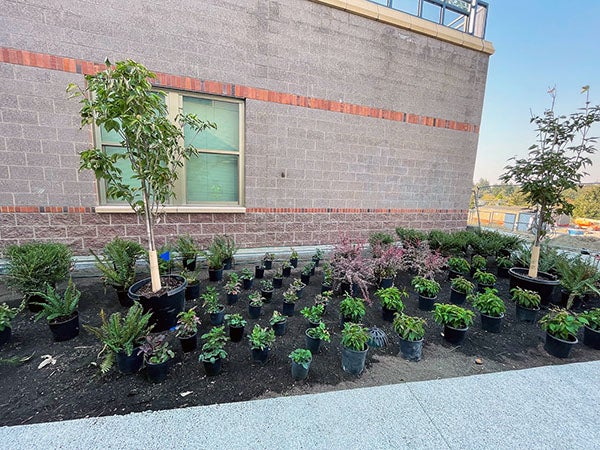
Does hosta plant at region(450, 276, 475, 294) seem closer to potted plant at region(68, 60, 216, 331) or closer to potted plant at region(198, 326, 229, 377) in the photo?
potted plant at region(198, 326, 229, 377)

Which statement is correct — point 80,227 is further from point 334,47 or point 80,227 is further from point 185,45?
point 334,47

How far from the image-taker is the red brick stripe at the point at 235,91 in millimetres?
3732

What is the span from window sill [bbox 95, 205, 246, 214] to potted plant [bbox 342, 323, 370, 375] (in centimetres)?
335

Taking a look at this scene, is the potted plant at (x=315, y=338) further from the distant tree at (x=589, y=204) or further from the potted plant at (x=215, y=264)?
the distant tree at (x=589, y=204)

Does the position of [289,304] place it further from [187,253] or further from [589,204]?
[589,204]

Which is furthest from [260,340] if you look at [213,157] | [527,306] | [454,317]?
[213,157]

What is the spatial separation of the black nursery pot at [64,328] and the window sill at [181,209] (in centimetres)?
212

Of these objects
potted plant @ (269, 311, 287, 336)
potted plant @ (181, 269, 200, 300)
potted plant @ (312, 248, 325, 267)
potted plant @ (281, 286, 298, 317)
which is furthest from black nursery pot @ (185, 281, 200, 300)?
potted plant @ (312, 248, 325, 267)

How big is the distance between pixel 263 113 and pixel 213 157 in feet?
4.17

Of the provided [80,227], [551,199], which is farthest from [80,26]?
[551,199]

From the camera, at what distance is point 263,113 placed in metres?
4.95

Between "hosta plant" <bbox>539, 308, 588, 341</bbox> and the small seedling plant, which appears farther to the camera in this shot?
"hosta plant" <bbox>539, 308, 588, 341</bbox>

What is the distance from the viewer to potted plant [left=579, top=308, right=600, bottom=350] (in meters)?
2.89

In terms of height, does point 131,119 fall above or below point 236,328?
above
